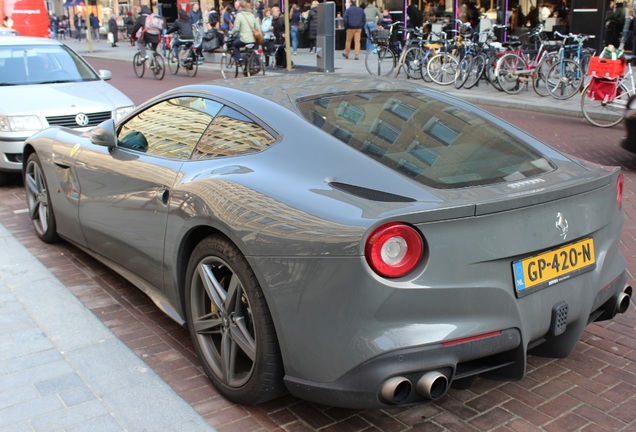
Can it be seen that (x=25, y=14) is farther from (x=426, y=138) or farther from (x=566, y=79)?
(x=426, y=138)

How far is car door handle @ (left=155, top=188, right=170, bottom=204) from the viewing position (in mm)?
3576

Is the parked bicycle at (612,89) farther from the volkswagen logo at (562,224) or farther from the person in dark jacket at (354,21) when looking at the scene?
the person in dark jacket at (354,21)

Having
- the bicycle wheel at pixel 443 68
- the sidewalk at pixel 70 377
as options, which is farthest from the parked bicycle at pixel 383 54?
the sidewalk at pixel 70 377

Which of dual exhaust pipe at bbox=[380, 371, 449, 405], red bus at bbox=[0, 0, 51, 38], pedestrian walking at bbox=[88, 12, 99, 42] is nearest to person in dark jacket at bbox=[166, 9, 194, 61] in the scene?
red bus at bbox=[0, 0, 51, 38]

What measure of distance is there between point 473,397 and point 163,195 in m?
1.84

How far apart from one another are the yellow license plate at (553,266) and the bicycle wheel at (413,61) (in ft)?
46.7

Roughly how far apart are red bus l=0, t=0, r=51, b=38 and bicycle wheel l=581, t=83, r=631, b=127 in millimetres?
20947

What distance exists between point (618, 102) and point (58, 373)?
31.0ft

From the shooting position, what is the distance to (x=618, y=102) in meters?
10.5

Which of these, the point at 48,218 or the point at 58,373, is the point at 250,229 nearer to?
the point at 58,373

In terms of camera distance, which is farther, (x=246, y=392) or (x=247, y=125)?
(x=247, y=125)

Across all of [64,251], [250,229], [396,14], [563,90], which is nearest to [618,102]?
[563,90]

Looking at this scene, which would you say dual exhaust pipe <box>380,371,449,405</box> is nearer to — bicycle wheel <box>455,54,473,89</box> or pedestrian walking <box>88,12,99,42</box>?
bicycle wheel <box>455,54,473,89</box>

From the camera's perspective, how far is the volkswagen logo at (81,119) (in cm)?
764
